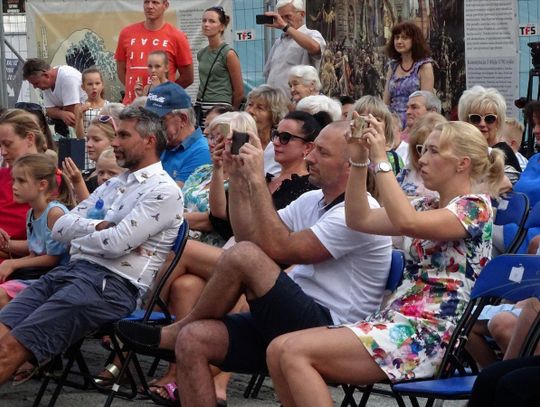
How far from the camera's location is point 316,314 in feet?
17.5

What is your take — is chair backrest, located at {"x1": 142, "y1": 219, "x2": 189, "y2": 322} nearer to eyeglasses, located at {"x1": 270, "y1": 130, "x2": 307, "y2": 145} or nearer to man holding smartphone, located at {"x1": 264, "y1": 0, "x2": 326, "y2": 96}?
eyeglasses, located at {"x1": 270, "y1": 130, "x2": 307, "y2": 145}

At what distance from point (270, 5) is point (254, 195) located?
6.72 meters

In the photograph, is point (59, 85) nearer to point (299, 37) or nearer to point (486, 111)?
point (299, 37)

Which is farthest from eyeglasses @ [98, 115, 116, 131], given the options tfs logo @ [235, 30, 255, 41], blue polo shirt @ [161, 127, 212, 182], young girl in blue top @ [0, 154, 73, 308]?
tfs logo @ [235, 30, 255, 41]

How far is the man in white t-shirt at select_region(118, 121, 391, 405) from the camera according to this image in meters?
5.29

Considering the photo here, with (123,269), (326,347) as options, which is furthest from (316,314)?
(123,269)

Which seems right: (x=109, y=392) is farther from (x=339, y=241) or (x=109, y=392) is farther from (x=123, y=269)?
(x=339, y=241)

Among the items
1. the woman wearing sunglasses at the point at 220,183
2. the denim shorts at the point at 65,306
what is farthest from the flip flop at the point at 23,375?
the woman wearing sunglasses at the point at 220,183

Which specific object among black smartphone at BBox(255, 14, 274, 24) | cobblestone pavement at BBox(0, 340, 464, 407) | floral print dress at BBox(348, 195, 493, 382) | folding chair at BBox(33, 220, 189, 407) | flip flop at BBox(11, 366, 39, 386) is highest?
black smartphone at BBox(255, 14, 274, 24)

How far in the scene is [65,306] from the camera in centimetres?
Result: 638

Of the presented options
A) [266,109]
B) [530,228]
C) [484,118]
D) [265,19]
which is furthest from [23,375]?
[265,19]

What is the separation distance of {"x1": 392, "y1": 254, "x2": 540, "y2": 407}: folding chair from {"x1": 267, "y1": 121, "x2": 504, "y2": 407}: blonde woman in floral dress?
74 mm

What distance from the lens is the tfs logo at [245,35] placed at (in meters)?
12.2

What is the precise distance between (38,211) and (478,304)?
11.0ft
